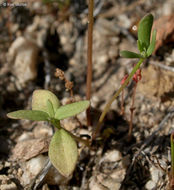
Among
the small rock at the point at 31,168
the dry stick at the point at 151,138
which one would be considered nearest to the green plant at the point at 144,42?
the dry stick at the point at 151,138

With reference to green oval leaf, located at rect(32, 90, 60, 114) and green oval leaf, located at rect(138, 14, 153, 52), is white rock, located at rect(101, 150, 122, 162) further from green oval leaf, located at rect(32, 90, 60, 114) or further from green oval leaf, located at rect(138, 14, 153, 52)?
green oval leaf, located at rect(138, 14, 153, 52)

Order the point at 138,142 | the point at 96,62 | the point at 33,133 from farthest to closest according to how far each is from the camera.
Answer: the point at 96,62 < the point at 33,133 < the point at 138,142

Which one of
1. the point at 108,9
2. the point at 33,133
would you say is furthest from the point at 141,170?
the point at 108,9

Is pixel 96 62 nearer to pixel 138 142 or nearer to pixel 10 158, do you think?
pixel 138 142

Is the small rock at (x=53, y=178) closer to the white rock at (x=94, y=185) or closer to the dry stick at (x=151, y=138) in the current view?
the white rock at (x=94, y=185)

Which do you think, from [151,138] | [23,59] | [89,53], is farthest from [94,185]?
[23,59]

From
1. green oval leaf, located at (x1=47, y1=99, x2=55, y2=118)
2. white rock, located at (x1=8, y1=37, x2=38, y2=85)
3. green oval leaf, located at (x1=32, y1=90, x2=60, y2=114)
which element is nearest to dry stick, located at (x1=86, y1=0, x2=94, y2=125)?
green oval leaf, located at (x1=32, y1=90, x2=60, y2=114)
